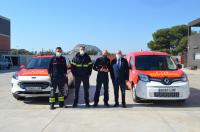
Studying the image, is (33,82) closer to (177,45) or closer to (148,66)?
(148,66)

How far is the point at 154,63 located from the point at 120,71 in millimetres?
2245

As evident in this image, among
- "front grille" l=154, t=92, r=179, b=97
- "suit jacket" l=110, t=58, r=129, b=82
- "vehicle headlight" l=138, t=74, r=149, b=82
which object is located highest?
"suit jacket" l=110, t=58, r=129, b=82

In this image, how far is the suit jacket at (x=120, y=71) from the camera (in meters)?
11.2

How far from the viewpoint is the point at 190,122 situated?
8.84 metres

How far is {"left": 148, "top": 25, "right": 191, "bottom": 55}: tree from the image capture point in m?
78.1

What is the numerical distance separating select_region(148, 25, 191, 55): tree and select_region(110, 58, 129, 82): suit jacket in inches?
2650

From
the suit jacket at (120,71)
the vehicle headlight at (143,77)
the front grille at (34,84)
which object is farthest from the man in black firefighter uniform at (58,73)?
the vehicle headlight at (143,77)

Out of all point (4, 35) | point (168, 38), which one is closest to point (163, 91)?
point (4, 35)

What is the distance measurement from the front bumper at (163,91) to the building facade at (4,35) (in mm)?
61984

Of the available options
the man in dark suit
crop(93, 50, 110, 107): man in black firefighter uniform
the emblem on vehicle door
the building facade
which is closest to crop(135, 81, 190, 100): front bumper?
the emblem on vehicle door

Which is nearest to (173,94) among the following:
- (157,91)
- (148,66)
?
(157,91)

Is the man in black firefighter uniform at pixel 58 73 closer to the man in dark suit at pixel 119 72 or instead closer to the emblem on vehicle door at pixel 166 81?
the man in dark suit at pixel 119 72

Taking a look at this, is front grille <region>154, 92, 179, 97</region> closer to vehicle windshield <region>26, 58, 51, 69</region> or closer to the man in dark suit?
the man in dark suit

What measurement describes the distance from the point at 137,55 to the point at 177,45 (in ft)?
217
